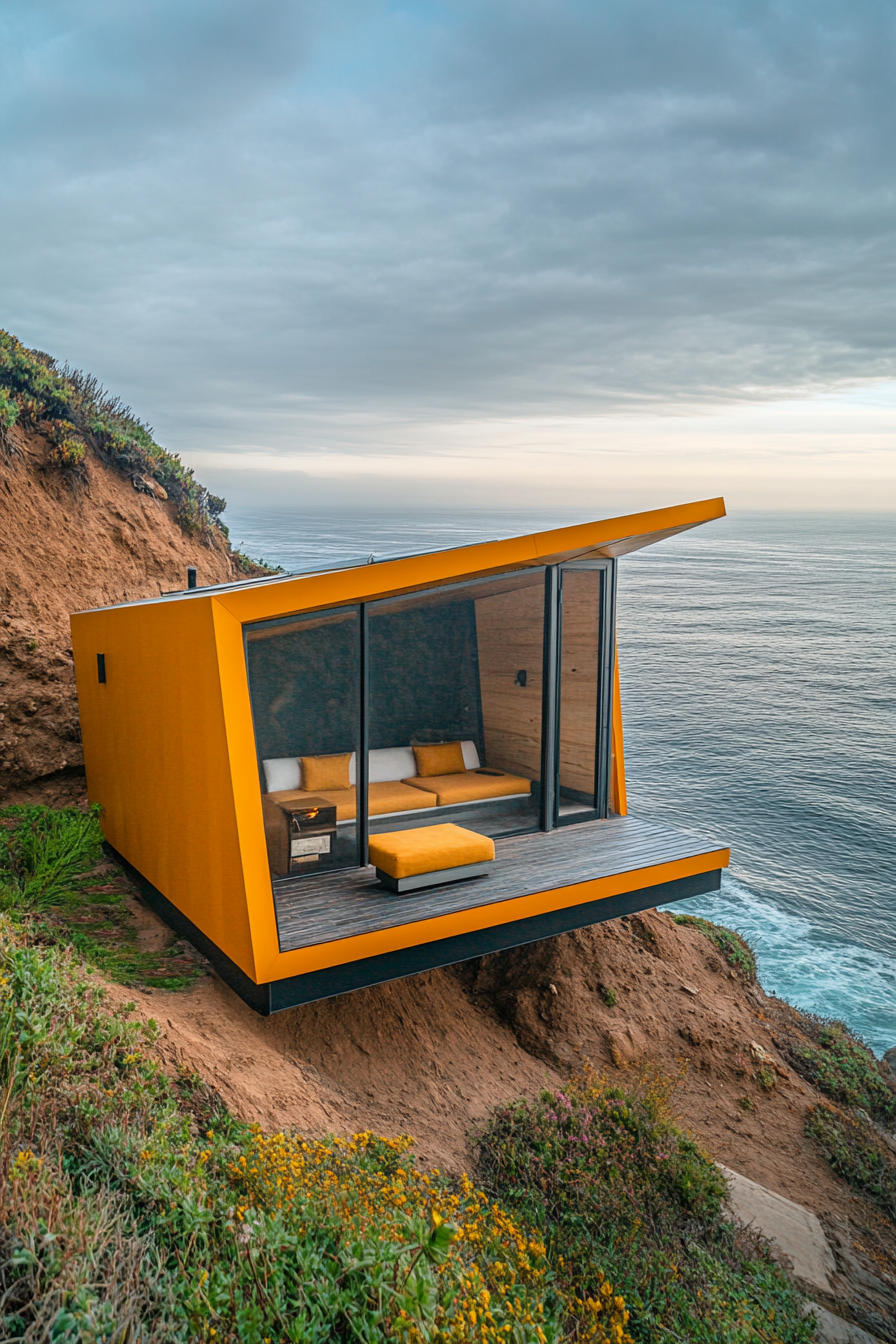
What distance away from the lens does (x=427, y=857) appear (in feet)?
20.2

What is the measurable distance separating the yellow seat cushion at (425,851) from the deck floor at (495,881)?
0.62ft

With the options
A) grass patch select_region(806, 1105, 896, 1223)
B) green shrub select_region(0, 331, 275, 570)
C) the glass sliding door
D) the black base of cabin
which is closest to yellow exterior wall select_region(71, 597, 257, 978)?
the black base of cabin

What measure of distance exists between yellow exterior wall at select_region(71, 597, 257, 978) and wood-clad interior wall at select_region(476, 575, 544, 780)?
3.31 m

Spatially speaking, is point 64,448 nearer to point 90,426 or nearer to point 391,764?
point 90,426

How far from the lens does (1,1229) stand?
2.31 metres

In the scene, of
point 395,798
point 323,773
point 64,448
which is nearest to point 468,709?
point 395,798

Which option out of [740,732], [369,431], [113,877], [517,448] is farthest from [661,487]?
[113,877]

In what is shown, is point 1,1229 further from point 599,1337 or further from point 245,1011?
point 245,1011

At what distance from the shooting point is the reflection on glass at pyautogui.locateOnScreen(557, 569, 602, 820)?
7.91 metres

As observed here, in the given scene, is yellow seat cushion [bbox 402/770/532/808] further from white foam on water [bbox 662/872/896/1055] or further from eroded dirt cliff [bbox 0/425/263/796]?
white foam on water [bbox 662/872/896/1055]

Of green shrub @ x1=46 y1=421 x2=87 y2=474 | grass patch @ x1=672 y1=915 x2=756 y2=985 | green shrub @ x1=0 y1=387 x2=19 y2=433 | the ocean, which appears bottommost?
the ocean

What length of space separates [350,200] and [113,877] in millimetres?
22582

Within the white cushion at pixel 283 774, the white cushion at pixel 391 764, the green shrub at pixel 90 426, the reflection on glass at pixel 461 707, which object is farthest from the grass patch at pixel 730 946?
the green shrub at pixel 90 426

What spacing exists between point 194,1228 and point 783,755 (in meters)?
27.5
